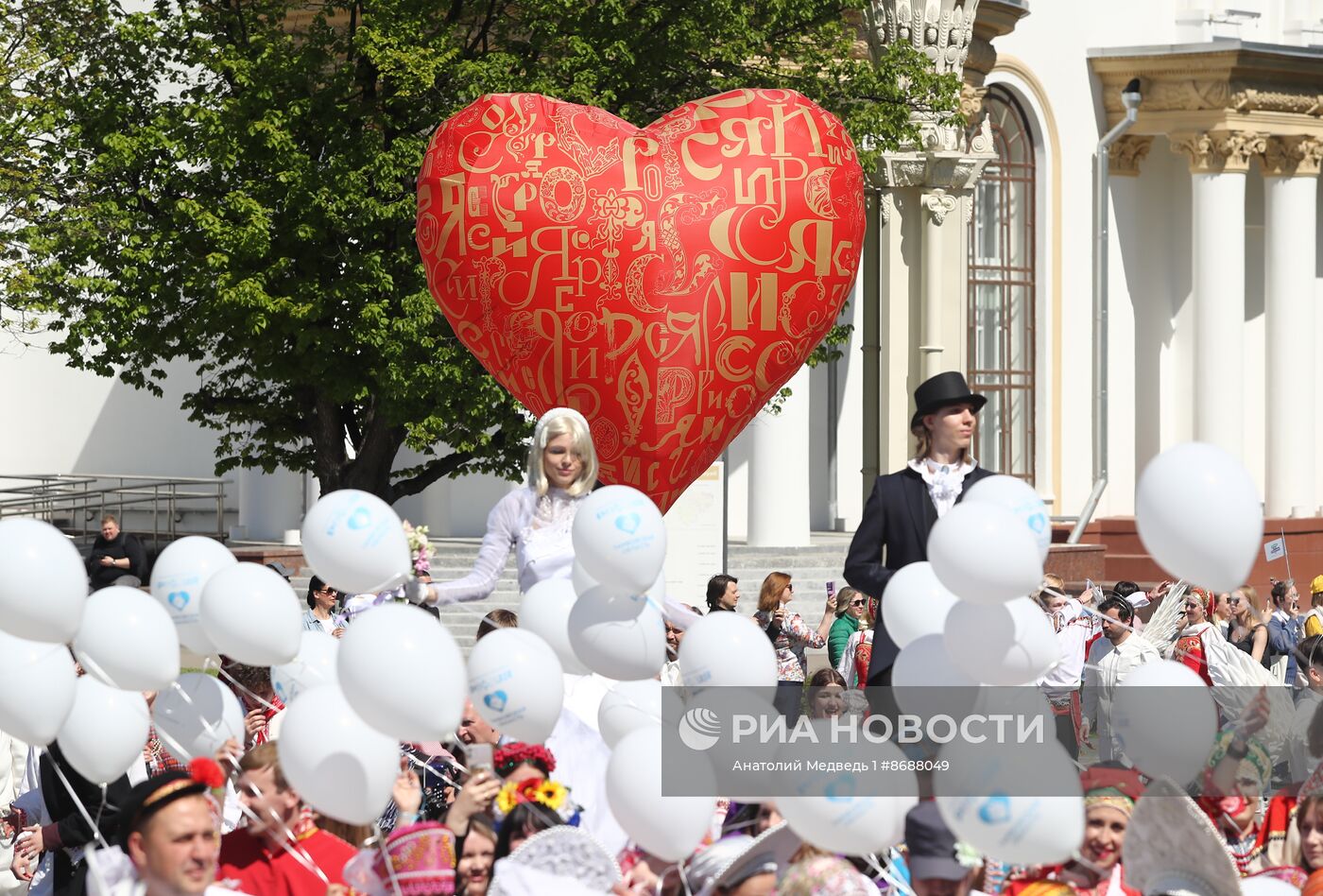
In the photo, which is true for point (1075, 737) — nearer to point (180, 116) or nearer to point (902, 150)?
point (180, 116)

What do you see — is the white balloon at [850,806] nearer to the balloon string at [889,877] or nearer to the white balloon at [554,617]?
the balloon string at [889,877]

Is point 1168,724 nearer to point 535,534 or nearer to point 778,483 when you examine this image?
point 535,534

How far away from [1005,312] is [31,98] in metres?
16.8

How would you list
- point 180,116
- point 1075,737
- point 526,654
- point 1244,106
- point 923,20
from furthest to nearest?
point 1244,106 < point 923,20 < point 180,116 < point 1075,737 < point 526,654

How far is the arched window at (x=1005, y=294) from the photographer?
30672 millimetres

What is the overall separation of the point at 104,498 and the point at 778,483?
11.3m

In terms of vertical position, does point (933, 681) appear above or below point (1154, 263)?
→ below

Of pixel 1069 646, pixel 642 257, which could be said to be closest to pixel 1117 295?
pixel 1069 646

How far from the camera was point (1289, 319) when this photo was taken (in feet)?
102

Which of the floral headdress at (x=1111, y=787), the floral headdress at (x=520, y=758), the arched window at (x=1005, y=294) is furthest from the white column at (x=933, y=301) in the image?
the floral headdress at (x=520, y=758)

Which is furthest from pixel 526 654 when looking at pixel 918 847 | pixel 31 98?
pixel 31 98

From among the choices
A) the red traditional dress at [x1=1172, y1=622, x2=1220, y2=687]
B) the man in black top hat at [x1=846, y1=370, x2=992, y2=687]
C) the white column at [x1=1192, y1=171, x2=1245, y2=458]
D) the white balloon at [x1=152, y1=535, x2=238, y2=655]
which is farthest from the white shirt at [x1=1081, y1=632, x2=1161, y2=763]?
the white column at [x1=1192, y1=171, x2=1245, y2=458]

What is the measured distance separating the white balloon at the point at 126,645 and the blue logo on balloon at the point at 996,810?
2509 millimetres

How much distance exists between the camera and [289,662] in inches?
251
